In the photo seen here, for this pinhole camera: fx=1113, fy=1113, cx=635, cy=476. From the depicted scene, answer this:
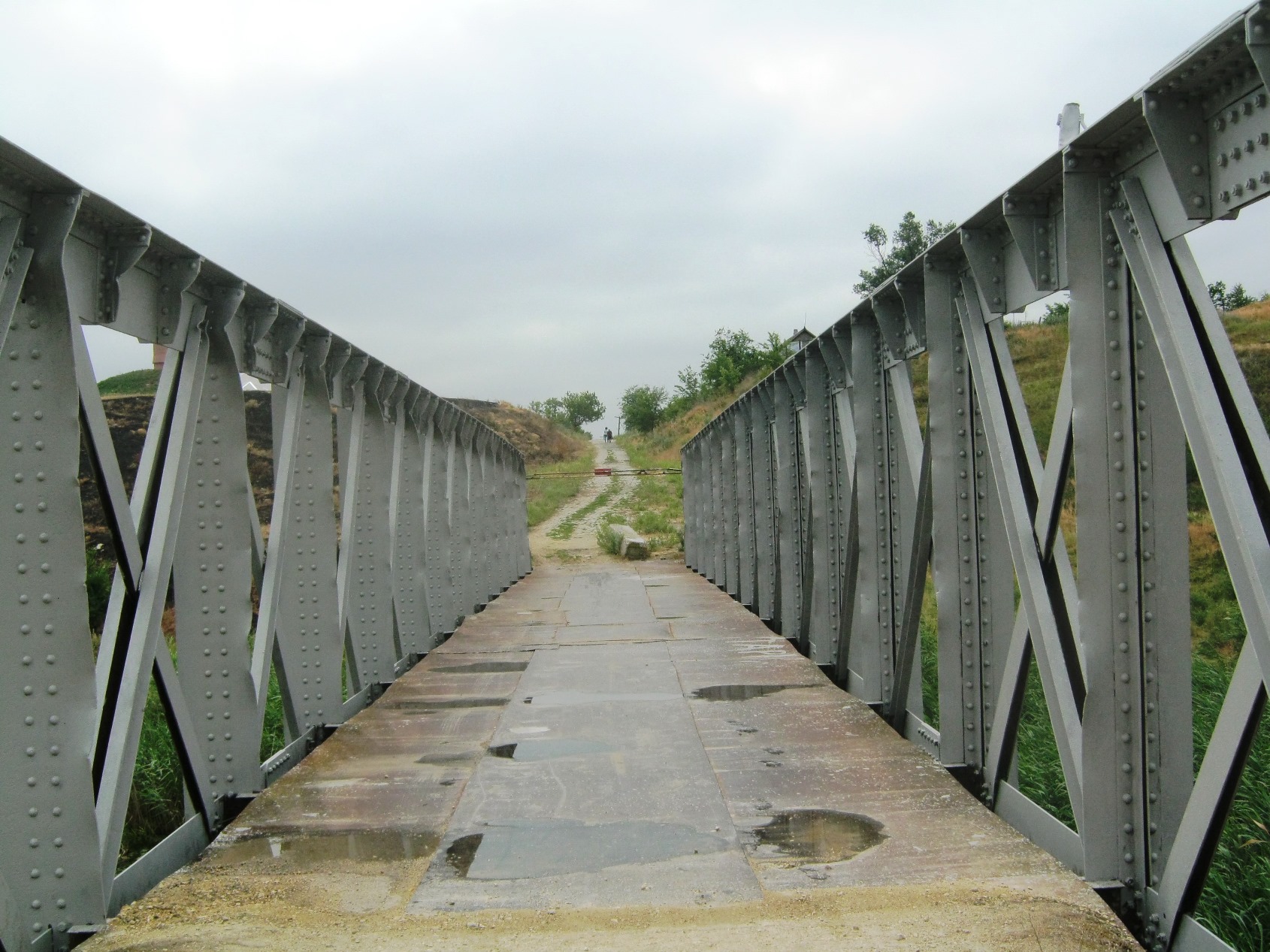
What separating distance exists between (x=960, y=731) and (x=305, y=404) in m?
4.10

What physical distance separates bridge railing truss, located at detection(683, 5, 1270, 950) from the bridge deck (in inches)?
13.9

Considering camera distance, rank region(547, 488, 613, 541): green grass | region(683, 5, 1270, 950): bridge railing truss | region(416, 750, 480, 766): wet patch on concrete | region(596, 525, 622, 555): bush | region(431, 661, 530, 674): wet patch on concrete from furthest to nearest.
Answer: region(547, 488, 613, 541): green grass → region(596, 525, 622, 555): bush → region(431, 661, 530, 674): wet patch on concrete → region(416, 750, 480, 766): wet patch on concrete → region(683, 5, 1270, 950): bridge railing truss

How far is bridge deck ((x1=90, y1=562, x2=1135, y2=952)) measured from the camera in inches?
141

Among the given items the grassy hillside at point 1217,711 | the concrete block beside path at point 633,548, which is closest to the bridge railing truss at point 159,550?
the grassy hillside at point 1217,711

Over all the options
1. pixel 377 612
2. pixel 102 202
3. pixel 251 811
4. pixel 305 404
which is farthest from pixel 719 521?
pixel 102 202

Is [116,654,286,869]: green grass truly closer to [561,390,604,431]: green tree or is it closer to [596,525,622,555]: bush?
[596,525,622,555]: bush

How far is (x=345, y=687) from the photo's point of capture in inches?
369

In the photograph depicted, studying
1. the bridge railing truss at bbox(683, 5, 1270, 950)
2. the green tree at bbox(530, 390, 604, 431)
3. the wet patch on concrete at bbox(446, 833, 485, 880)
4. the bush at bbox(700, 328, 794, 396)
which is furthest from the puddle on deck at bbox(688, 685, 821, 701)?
the green tree at bbox(530, 390, 604, 431)

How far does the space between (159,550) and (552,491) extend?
4674 cm

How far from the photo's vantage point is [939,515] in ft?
17.0

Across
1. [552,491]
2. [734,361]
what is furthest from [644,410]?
[552,491]

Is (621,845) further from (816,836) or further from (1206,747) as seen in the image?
(1206,747)

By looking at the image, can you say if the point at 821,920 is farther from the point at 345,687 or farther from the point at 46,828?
the point at 345,687

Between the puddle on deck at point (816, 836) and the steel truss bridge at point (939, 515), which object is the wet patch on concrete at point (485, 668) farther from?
the puddle on deck at point (816, 836)
